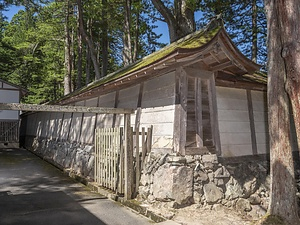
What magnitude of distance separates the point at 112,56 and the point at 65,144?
15.7 m

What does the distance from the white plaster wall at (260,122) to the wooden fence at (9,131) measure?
18.3m

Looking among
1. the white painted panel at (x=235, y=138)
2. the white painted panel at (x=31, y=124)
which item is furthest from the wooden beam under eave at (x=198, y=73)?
the white painted panel at (x=31, y=124)

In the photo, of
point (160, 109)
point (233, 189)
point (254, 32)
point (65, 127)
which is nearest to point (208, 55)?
point (160, 109)

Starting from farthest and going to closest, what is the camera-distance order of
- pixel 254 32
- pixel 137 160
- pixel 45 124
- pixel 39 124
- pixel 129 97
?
1. pixel 39 124
2. pixel 45 124
3. pixel 254 32
4. pixel 129 97
5. pixel 137 160

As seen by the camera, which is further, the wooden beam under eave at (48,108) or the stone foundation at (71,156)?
the stone foundation at (71,156)

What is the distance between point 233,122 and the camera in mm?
6180

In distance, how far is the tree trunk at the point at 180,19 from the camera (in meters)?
10.6

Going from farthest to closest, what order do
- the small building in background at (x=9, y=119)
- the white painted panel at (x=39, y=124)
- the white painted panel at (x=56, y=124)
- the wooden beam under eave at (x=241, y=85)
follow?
the small building in background at (x=9, y=119), the white painted panel at (x=39, y=124), the white painted panel at (x=56, y=124), the wooden beam under eave at (x=241, y=85)

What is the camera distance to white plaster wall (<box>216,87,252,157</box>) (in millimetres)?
5934

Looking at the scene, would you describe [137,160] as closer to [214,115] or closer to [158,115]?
[158,115]

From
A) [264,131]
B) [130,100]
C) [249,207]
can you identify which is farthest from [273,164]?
[130,100]

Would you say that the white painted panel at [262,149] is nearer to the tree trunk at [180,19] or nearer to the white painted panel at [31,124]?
the tree trunk at [180,19]

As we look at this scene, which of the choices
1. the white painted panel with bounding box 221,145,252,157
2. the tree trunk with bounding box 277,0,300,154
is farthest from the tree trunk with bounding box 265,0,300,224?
the white painted panel with bounding box 221,145,252,157

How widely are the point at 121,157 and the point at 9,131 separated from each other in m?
16.7
